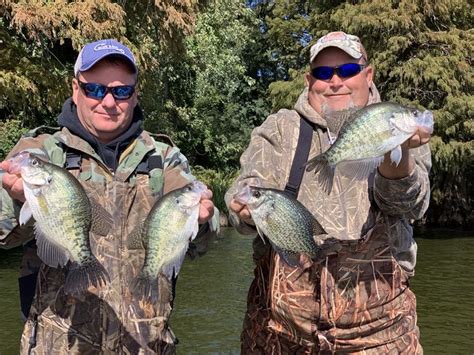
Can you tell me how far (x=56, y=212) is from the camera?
10.5 feet

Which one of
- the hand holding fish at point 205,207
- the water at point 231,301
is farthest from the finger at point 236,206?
the water at point 231,301

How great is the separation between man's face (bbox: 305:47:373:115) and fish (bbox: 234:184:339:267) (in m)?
0.71

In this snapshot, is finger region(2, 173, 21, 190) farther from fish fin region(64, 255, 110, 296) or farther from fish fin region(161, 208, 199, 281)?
fish fin region(161, 208, 199, 281)

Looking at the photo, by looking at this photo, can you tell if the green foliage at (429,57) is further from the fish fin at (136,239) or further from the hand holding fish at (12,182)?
the hand holding fish at (12,182)

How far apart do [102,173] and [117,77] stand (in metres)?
0.56

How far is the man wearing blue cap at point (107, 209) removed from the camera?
3.45 meters

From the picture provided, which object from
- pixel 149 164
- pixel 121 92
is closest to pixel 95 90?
pixel 121 92

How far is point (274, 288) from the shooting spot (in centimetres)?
370

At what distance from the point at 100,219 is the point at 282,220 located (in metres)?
1.03

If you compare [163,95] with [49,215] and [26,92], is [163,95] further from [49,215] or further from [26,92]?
[49,215]

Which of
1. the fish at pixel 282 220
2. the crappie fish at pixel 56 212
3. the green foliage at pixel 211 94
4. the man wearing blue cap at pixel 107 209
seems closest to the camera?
the crappie fish at pixel 56 212

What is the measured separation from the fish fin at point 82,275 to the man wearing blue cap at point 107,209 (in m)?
0.10

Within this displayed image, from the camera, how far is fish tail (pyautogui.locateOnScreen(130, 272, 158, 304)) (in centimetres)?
347

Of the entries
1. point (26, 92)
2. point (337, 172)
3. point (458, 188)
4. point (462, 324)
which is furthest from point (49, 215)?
point (458, 188)
